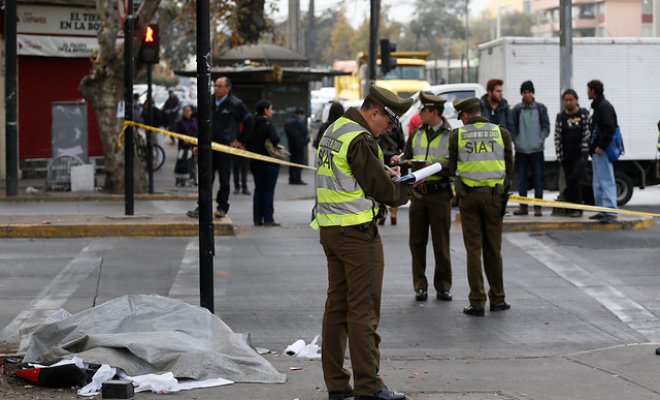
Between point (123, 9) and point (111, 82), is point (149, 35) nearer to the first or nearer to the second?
point (111, 82)

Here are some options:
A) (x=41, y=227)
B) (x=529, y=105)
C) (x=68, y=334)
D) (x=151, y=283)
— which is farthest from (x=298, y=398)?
(x=529, y=105)

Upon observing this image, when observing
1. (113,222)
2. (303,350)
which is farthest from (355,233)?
(113,222)

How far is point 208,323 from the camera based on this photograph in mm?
8430

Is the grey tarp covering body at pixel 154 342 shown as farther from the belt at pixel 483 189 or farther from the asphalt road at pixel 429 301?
the belt at pixel 483 189

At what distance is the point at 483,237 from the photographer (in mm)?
10914

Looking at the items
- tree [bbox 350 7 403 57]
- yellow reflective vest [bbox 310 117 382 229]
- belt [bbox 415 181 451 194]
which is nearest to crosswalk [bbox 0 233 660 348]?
belt [bbox 415 181 451 194]

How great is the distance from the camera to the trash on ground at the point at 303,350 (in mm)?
8969

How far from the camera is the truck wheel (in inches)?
826

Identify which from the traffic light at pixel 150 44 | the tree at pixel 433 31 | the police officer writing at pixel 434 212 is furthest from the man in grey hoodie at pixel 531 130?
the tree at pixel 433 31

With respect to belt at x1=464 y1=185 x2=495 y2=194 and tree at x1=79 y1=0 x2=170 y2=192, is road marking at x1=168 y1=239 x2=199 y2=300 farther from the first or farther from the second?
tree at x1=79 y1=0 x2=170 y2=192

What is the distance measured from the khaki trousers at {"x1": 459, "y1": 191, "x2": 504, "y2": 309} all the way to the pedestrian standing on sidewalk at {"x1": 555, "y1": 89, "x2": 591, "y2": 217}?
6.23 metres

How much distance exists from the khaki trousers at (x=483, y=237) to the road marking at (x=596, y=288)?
1106 mm

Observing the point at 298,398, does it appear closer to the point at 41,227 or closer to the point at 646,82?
the point at 41,227

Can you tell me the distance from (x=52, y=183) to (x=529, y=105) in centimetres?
914
